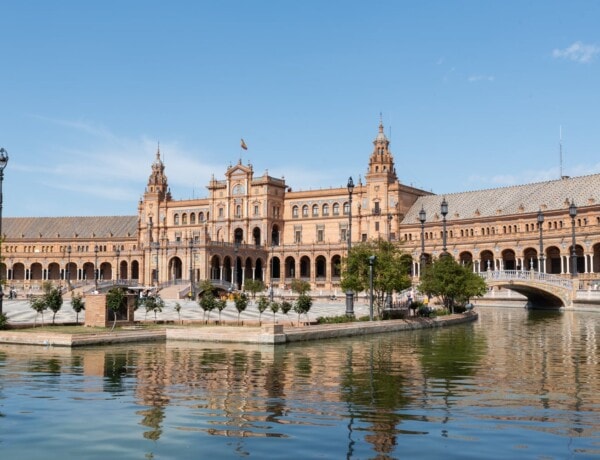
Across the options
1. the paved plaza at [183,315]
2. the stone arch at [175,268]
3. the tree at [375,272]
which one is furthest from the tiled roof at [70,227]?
the tree at [375,272]

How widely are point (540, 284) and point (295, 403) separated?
52086mm

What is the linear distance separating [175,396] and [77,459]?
211 inches

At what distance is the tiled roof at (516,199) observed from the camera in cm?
8794

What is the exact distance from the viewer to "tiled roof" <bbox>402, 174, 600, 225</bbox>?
87.9m

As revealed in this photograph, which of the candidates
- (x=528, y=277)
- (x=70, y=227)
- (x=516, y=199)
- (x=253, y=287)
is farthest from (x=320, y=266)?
(x=528, y=277)

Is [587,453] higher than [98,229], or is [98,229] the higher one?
[98,229]

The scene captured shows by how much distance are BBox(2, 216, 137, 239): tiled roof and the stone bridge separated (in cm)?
7832

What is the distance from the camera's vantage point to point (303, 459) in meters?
10.9

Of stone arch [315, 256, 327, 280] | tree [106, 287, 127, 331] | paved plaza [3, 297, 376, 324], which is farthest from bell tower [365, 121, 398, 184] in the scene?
tree [106, 287, 127, 331]

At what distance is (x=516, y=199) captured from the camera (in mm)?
96625

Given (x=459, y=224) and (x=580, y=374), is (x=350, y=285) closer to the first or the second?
(x=580, y=374)

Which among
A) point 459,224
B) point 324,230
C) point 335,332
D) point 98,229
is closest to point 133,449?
point 335,332

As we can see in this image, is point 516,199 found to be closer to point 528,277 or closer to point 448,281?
point 528,277

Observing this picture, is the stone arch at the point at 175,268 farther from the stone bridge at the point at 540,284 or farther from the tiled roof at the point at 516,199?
the stone bridge at the point at 540,284
